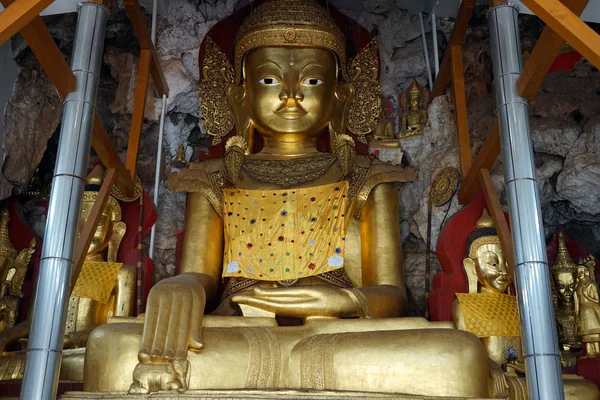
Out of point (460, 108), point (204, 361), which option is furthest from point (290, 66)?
point (204, 361)

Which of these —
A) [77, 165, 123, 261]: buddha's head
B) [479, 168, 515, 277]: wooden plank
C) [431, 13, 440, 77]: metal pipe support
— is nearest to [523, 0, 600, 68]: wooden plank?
[479, 168, 515, 277]: wooden plank

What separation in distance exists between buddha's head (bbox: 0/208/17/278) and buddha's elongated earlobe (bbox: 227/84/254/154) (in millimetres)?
1295

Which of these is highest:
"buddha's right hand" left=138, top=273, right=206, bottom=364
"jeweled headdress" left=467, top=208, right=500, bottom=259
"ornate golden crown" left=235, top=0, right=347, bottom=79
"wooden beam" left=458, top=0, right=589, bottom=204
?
"ornate golden crown" left=235, top=0, right=347, bottom=79

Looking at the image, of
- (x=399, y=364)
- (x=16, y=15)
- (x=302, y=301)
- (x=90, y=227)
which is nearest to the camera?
(x=16, y=15)

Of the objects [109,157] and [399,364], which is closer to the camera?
[399,364]

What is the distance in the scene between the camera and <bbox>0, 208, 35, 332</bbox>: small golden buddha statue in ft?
11.6

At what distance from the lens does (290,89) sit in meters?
4.00

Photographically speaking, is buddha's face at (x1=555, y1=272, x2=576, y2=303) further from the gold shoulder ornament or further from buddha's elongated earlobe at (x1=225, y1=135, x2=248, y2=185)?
the gold shoulder ornament

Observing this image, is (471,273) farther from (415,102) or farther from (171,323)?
(171,323)

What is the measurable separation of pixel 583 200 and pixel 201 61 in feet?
7.33

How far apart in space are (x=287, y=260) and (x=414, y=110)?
1.21 meters

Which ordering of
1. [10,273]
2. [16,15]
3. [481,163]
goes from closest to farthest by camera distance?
1. [16,15]
2. [481,163]
3. [10,273]

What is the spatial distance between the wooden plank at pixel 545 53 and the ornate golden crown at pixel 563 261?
1.10 metres

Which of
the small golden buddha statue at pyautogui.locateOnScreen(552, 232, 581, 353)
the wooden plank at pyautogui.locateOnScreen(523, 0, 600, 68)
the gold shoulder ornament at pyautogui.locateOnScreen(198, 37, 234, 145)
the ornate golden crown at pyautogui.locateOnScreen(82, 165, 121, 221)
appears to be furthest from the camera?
the gold shoulder ornament at pyautogui.locateOnScreen(198, 37, 234, 145)
